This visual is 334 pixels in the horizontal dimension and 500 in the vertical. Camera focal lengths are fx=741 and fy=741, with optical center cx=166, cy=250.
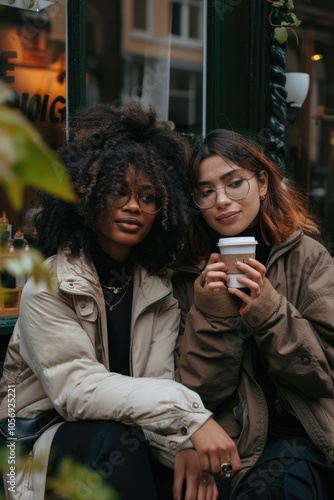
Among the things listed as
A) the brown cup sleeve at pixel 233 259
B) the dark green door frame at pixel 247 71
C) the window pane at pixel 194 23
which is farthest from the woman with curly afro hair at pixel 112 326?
the window pane at pixel 194 23

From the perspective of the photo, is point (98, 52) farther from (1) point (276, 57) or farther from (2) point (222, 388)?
(2) point (222, 388)

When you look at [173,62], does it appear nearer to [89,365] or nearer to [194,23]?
[194,23]

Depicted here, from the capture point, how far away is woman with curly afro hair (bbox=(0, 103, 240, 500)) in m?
2.24

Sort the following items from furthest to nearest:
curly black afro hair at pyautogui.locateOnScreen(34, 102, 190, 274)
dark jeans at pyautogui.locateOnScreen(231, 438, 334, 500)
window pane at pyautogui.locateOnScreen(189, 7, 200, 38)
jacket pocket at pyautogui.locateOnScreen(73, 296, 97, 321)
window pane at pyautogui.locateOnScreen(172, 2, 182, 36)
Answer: window pane at pyautogui.locateOnScreen(172, 2, 182, 36)
window pane at pyautogui.locateOnScreen(189, 7, 200, 38)
curly black afro hair at pyautogui.locateOnScreen(34, 102, 190, 274)
jacket pocket at pyautogui.locateOnScreen(73, 296, 97, 321)
dark jeans at pyautogui.locateOnScreen(231, 438, 334, 500)

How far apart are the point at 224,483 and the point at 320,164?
533 cm

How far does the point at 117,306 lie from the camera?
2.63 metres

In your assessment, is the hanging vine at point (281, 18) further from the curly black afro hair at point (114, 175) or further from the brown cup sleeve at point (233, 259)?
the brown cup sleeve at point (233, 259)

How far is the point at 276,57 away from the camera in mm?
4160

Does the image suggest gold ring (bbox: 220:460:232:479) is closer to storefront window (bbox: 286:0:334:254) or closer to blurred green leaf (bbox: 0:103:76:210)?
blurred green leaf (bbox: 0:103:76:210)

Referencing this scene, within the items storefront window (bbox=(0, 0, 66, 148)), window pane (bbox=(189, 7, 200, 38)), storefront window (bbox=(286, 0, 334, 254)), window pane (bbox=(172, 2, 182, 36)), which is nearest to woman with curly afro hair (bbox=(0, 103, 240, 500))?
storefront window (bbox=(0, 0, 66, 148))

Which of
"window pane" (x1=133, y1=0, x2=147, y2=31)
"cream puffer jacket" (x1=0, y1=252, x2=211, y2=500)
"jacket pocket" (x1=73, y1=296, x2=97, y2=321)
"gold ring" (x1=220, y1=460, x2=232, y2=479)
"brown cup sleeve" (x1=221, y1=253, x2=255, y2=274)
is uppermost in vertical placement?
"window pane" (x1=133, y1=0, x2=147, y2=31)

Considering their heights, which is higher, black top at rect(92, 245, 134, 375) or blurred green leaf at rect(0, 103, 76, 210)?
blurred green leaf at rect(0, 103, 76, 210)

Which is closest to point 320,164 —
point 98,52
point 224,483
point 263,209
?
point 98,52

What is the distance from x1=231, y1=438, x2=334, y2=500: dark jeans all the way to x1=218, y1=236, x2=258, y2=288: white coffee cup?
0.57 metres
